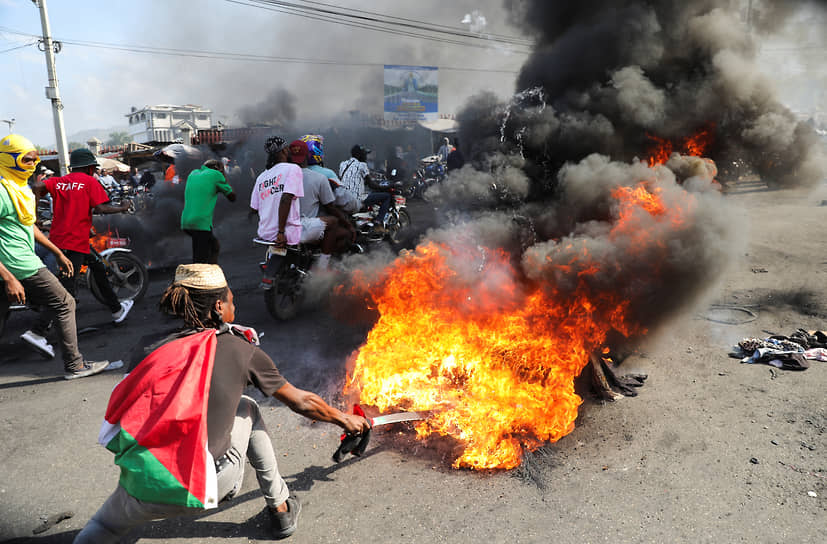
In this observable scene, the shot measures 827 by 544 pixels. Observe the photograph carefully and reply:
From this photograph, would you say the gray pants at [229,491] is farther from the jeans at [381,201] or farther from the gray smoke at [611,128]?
the jeans at [381,201]

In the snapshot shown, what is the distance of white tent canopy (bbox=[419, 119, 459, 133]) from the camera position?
2978cm

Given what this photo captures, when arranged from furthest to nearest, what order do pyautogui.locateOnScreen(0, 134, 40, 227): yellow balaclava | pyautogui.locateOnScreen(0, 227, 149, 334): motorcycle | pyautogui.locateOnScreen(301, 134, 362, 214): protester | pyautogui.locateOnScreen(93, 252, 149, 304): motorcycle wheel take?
pyautogui.locateOnScreen(93, 252, 149, 304): motorcycle wheel, pyautogui.locateOnScreen(0, 227, 149, 334): motorcycle, pyautogui.locateOnScreen(301, 134, 362, 214): protester, pyautogui.locateOnScreen(0, 134, 40, 227): yellow balaclava

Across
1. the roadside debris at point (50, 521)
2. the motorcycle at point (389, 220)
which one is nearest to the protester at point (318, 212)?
the motorcycle at point (389, 220)

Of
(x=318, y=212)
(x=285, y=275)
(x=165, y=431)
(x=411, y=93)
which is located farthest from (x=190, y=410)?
(x=411, y=93)

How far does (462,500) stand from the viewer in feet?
10.4

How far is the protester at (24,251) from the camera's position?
436cm

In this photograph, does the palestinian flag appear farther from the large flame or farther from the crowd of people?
the large flame

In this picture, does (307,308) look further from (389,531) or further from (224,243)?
(224,243)

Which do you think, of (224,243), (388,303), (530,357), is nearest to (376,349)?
(388,303)

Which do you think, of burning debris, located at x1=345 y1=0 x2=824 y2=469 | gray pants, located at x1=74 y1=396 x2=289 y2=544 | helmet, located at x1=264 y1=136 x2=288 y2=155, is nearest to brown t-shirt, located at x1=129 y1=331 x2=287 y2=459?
gray pants, located at x1=74 y1=396 x2=289 y2=544

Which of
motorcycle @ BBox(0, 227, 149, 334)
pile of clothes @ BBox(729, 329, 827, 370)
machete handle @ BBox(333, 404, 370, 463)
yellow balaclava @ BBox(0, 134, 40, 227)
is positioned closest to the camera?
machete handle @ BBox(333, 404, 370, 463)

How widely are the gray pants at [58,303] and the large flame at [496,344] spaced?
2751 millimetres

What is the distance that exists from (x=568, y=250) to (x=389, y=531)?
2939mm

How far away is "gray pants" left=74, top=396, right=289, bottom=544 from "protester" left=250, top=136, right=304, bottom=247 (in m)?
3.53
